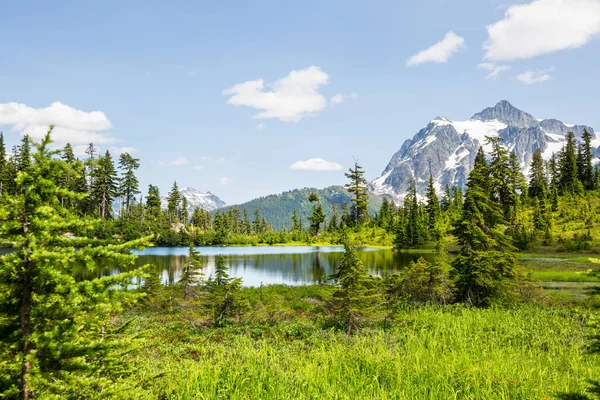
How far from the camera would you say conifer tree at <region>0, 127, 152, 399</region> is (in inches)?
133

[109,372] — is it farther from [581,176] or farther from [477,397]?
[581,176]

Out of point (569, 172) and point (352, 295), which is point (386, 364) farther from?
point (569, 172)

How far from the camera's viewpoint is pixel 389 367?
8.34 m

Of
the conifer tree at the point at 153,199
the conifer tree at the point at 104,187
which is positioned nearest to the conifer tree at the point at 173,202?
the conifer tree at the point at 153,199

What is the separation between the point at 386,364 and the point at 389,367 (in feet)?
0.52

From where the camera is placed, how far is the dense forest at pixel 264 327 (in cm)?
351

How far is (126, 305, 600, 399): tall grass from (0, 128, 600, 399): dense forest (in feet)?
0.17

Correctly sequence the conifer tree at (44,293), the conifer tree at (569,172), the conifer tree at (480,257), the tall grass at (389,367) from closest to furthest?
1. the conifer tree at (44,293)
2. the tall grass at (389,367)
3. the conifer tree at (480,257)
4. the conifer tree at (569,172)

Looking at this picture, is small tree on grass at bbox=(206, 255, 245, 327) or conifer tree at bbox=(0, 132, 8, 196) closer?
small tree on grass at bbox=(206, 255, 245, 327)

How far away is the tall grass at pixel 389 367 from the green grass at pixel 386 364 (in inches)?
1.0

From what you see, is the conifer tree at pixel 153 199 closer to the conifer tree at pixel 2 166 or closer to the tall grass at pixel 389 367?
the conifer tree at pixel 2 166

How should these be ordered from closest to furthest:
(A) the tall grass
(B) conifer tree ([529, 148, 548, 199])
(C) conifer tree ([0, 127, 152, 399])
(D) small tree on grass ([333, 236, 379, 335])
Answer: (C) conifer tree ([0, 127, 152, 399]), (A) the tall grass, (D) small tree on grass ([333, 236, 379, 335]), (B) conifer tree ([529, 148, 548, 199])

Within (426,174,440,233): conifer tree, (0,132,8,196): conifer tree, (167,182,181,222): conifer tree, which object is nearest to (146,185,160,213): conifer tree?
(167,182,181,222): conifer tree

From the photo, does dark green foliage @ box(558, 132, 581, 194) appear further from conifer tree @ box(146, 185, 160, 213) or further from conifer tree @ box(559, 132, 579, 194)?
conifer tree @ box(146, 185, 160, 213)
